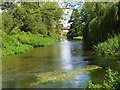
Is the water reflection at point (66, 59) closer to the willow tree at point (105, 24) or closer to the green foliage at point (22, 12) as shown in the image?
the willow tree at point (105, 24)

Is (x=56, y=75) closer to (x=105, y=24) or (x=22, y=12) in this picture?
(x=105, y=24)

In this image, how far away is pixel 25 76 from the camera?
46.6ft

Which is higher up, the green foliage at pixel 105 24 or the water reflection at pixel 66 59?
the green foliage at pixel 105 24

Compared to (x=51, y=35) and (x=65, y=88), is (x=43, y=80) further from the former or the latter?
(x=51, y=35)

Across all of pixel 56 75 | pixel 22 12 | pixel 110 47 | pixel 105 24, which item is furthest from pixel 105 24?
pixel 22 12

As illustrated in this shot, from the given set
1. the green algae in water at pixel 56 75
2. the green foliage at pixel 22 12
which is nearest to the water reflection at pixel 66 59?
the green algae in water at pixel 56 75

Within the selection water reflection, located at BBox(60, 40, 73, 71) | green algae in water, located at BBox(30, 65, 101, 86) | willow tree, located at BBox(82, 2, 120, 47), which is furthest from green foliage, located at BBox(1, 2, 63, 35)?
green algae in water, located at BBox(30, 65, 101, 86)

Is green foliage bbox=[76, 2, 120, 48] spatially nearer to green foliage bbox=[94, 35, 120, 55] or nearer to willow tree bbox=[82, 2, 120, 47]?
willow tree bbox=[82, 2, 120, 47]

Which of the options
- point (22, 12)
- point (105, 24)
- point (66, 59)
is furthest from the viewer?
point (22, 12)

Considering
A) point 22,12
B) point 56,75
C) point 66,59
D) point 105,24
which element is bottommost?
point 66,59

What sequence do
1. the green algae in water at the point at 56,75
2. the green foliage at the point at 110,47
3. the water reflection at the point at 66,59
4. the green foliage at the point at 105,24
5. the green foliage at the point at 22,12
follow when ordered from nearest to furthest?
the green algae in water at the point at 56,75, the water reflection at the point at 66,59, the green foliage at the point at 110,47, the green foliage at the point at 105,24, the green foliage at the point at 22,12

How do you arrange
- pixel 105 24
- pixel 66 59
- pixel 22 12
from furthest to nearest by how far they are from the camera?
pixel 22 12 < pixel 105 24 < pixel 66 59

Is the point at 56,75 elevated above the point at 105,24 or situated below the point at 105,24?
below

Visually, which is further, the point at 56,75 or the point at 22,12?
the point at 22,12
